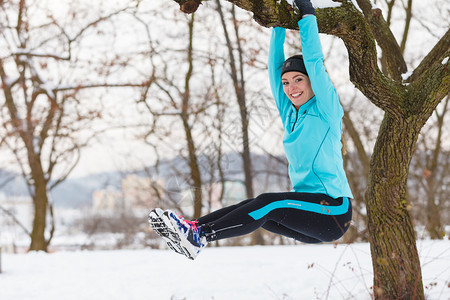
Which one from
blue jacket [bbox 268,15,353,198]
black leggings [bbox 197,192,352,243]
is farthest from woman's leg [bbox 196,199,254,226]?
blue jacket [bbox 268,15,353,198]

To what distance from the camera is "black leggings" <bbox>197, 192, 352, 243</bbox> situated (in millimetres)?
2100

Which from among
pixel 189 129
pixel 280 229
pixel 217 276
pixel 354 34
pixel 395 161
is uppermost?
pixel 189 129

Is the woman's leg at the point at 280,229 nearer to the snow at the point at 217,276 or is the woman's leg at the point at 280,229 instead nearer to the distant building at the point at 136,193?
the snow at the point at 217,276

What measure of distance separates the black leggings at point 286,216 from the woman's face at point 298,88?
54 cm

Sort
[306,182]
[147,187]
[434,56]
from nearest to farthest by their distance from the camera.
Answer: [306,182] < [434,56] < [147,187]

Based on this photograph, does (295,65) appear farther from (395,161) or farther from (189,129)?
(189,129)

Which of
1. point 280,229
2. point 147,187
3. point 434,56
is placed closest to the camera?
point 280,229

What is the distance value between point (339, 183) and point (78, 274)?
3.62 metres

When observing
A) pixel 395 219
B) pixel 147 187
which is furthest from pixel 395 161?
pixel 147 187

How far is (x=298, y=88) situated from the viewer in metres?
2.31

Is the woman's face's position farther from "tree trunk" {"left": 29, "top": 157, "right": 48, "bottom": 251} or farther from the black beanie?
"tree trunk" {"left": 29, "top": 157, "right": 48, "bottom": 251}

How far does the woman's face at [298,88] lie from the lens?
230cm

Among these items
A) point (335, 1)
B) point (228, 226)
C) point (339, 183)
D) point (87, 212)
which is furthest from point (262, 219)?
point (87, 212)

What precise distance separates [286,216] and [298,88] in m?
0.72
